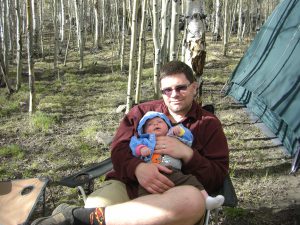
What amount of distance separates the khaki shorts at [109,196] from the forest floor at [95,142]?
1.10 meters

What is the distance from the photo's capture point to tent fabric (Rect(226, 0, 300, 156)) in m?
4.62

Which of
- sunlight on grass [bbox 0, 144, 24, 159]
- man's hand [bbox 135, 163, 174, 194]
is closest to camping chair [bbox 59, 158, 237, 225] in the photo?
man's hand [bbox 135, 163, 174, 194]

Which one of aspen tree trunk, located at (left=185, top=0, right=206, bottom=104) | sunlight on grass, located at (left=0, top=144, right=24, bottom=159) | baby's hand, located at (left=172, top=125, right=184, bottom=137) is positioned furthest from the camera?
sunlight on grass, located at (left=0, top=144, right=24, bottom=159)

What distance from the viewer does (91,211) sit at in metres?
2.28

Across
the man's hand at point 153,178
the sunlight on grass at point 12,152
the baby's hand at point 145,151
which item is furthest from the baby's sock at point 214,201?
the sunlight on grass at point 12,152

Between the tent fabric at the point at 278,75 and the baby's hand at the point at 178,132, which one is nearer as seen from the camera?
the baby's hand at the point at 178,132

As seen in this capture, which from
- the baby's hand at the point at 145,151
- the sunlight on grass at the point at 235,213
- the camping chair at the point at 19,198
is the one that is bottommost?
the sunlight on grass at the point at 235,213

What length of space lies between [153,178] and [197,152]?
0.37 m

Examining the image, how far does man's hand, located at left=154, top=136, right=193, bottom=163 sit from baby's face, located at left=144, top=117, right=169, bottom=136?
0.37 ft

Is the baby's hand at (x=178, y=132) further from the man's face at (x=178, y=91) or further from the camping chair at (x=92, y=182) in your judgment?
the camping chair at (x=92, y=182)

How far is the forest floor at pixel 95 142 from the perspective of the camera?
380 centimetres

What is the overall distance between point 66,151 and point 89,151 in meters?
0.32

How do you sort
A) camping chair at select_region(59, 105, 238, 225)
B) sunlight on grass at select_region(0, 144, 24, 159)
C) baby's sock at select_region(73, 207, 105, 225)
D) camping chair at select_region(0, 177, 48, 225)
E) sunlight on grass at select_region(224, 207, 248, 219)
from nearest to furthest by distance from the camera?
baby's sock at select_region(73, 207, 105, 225) → camping chair at select_region(59, 105, 238, 225) → camping chair at select_region(0, 177, 48, 225) → sunlight on grass at select_region(224, 207, 248, 219) → sunlight on grass at select_region(0, 144, 24, 159)

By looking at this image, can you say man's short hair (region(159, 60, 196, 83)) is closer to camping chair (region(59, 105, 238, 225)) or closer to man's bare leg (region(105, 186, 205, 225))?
camping chair (region(59, 105, 238, 225))
